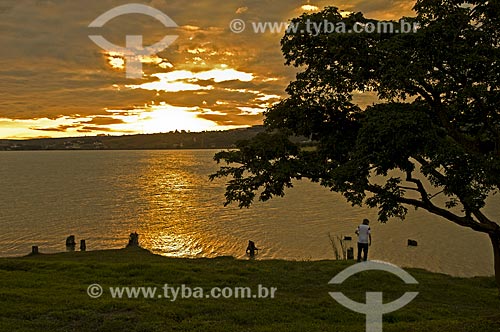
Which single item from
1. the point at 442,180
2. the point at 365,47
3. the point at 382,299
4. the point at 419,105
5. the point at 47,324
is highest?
the point at 365,47

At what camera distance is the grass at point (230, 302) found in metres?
14.8

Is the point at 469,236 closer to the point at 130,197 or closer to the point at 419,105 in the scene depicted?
the point at 419,105

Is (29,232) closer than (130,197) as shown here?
Yes

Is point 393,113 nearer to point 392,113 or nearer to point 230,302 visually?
point 392,113

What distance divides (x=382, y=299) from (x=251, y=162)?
33.8ft

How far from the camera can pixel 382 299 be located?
20375 mm

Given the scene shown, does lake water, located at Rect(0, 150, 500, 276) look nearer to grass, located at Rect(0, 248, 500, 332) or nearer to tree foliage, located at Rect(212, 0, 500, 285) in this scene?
grass, located at Rect(0, 248, 500, 332)

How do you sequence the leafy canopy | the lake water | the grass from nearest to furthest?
the leafy canopy < the grass < the lake water

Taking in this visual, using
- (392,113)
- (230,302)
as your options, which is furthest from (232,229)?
(392,113)

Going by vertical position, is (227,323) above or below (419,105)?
below

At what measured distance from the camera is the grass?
582 inches

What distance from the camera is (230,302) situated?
59.7 feet

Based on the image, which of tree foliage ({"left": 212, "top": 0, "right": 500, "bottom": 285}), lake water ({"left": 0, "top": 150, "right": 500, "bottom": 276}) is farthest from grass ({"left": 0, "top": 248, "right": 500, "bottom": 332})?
lake water ({"left": 0, "top": 150, "right": 500, "bottom": 276})

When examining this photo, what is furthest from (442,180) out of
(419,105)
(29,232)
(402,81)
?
(29,232)
